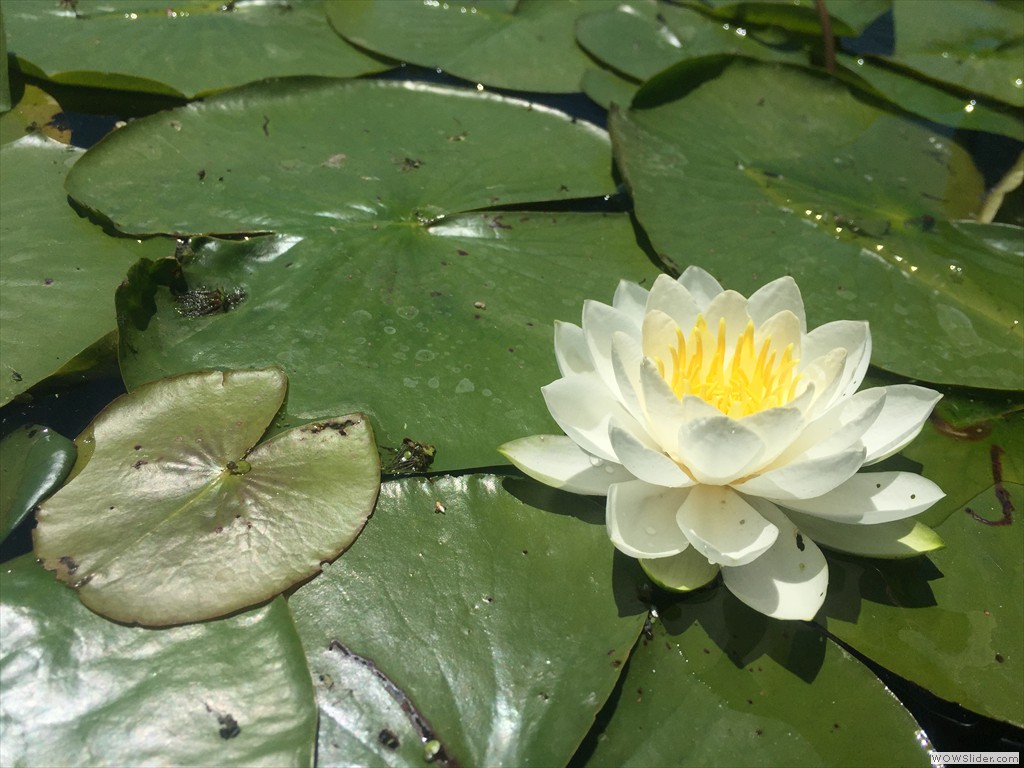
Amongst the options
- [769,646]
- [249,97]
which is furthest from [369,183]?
[769,646]

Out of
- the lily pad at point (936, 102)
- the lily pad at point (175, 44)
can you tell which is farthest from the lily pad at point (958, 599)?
the lily pad at point (175, 44)

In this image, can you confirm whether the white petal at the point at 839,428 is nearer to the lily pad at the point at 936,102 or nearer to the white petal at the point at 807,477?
the white petal at the point at 807,477

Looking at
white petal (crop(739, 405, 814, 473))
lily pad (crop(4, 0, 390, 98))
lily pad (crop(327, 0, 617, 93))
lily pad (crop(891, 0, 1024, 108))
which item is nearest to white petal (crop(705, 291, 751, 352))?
white petal (crop(739, 405, 814, 473))

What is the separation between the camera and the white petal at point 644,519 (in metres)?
1.47

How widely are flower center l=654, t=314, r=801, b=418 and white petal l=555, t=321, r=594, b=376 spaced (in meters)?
0.19

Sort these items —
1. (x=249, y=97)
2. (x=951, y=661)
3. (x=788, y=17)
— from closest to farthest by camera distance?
(x=951, y=661), (x=249, y=97), (x=788, y=17)

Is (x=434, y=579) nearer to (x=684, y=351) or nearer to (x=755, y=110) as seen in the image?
(x=684, y=351)

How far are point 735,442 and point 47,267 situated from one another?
202cm

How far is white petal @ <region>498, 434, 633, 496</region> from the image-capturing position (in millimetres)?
1638

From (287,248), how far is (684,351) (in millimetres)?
1293

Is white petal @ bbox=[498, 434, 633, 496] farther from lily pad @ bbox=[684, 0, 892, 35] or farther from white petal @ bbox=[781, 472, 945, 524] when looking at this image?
lily pad @ bbox=[684, 0, 892, 35]

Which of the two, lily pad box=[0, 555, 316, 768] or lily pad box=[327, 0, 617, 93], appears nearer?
lily pad box=[0, 555, 316, 768]

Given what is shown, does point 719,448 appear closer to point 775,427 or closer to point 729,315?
point 775,427

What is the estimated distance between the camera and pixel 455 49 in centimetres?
309
